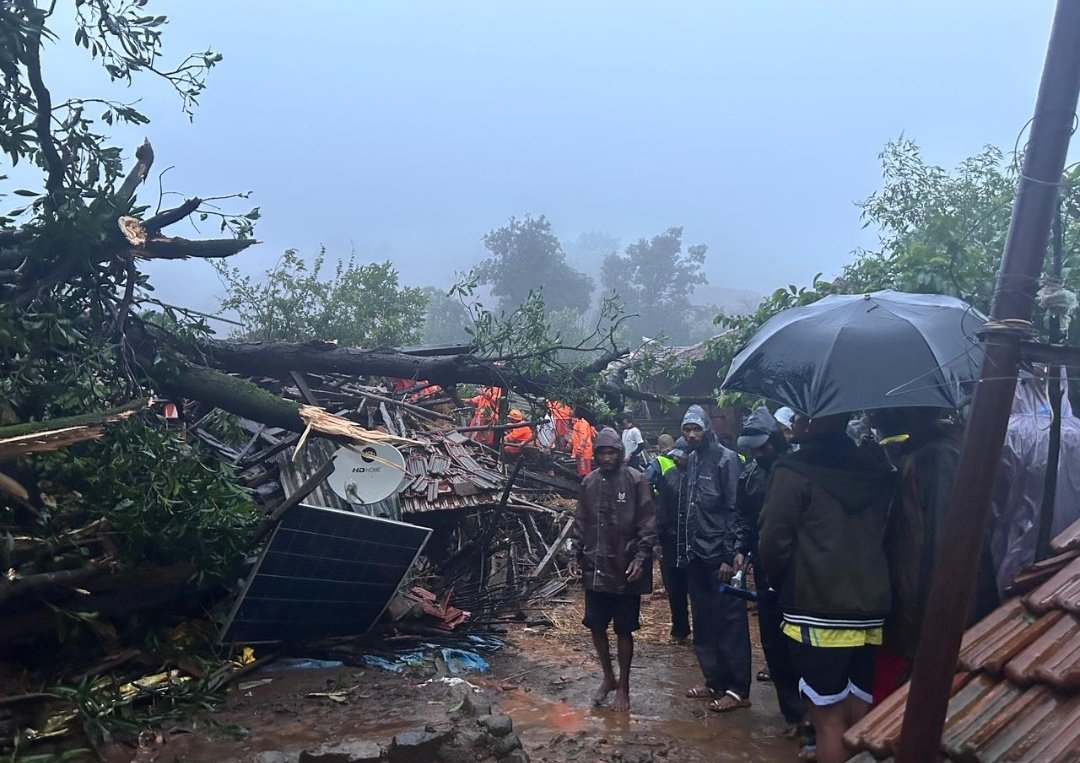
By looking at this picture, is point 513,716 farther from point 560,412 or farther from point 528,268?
point 528,268

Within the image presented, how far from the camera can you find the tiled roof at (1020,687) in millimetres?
2377

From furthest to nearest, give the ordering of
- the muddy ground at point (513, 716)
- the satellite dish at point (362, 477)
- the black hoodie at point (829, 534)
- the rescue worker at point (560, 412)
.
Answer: the rescue worker at point (560, 412) < the satellite dish at point (362, 477) < the muddy ground at point (513, 716) < the black hoodie at point (829, 534)

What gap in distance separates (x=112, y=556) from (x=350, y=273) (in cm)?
1675

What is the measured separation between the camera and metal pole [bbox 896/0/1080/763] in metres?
2.19

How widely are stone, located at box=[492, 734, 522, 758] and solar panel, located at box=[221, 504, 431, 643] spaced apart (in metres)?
2.35

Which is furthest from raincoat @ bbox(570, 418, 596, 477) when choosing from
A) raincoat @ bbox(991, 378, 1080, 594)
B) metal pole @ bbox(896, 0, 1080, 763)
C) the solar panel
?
metal pole @ bbox(896, 0, 1080, 763)

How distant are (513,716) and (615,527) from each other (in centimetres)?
148

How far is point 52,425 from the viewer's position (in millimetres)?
4598

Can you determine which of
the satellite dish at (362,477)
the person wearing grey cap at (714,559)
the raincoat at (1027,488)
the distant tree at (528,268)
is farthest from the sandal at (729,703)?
the distant tree at (528,268)

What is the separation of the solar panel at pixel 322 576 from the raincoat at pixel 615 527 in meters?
1.61

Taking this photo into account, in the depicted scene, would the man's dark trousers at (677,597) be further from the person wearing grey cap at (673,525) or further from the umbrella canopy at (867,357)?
the umbrella canopy at (867,357)

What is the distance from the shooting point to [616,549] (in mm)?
5684

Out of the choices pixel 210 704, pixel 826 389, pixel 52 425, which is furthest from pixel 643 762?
pixel 52 425

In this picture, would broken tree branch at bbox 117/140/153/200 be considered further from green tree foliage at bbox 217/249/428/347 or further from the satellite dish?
green tree foliage at bbox 217/249/428/347
